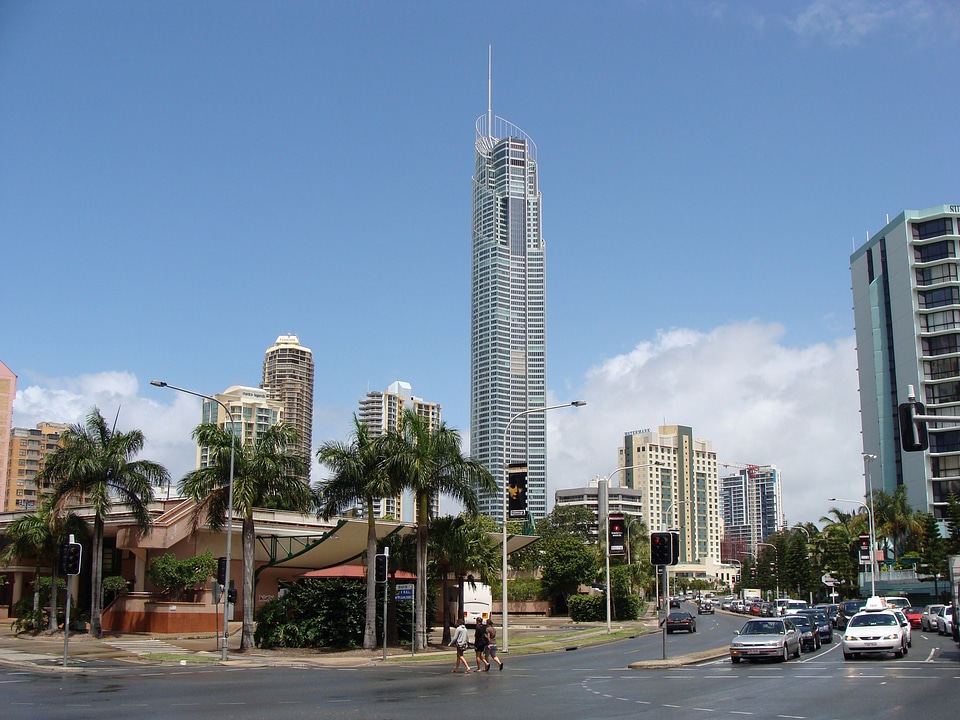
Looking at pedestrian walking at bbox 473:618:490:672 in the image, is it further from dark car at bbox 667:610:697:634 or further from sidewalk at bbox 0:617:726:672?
dark car at bbox 667:610:697:634

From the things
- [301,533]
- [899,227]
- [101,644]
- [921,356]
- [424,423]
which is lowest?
[101,644]

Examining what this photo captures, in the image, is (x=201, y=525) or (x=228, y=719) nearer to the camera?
(x=228, y=719)

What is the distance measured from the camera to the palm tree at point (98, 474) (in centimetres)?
4634

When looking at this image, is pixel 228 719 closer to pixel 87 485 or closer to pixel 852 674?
pixel 852 674

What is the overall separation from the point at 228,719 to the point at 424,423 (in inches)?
884

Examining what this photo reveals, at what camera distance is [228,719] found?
17.8 meters

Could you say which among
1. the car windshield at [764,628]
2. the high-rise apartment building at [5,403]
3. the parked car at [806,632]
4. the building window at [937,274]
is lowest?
the parked car at [806,632]

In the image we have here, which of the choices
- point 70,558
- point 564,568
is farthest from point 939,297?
point 70,558

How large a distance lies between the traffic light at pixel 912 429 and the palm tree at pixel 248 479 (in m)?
25.3

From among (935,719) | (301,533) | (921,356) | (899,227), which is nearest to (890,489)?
(921,356)

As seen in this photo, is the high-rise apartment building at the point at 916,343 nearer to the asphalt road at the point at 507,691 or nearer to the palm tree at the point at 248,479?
the palm tree at the point at 248,479

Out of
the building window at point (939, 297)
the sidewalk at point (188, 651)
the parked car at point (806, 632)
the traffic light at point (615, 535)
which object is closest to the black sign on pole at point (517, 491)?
the sidewalk at point (188, 651)

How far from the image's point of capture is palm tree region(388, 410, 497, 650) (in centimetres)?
3881

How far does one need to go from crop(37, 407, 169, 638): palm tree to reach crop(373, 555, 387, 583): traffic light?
18520 mm
